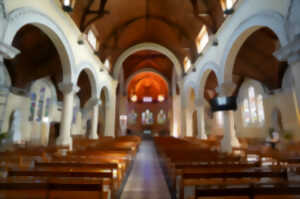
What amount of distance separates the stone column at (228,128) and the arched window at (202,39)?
428cm

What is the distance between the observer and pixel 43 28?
19.3ft

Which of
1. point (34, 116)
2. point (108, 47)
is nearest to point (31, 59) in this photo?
point (34, 116)

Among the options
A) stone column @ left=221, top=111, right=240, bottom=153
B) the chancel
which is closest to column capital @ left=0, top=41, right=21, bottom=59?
the chancel

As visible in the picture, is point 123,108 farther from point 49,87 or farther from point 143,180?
point 143,180

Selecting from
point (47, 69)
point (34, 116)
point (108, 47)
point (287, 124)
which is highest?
point (108, 47)

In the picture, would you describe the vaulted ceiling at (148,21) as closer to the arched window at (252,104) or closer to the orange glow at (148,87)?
the arched window at (252,104)

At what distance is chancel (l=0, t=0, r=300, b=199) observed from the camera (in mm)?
2457

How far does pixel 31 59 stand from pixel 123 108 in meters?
13.4

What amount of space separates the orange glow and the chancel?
8789mm

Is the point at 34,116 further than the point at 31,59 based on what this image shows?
Yes

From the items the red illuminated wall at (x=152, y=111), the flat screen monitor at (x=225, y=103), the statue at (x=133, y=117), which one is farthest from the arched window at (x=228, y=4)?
the statue at (x=133, y=117)

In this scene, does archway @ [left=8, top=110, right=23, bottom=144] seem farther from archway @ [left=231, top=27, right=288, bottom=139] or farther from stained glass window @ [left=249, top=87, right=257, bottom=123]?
stained glass window @ [left=249, top=87, right=257, bottom=123]

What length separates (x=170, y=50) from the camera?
51.2 ft

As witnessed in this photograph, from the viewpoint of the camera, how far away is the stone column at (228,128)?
6.77 metres
